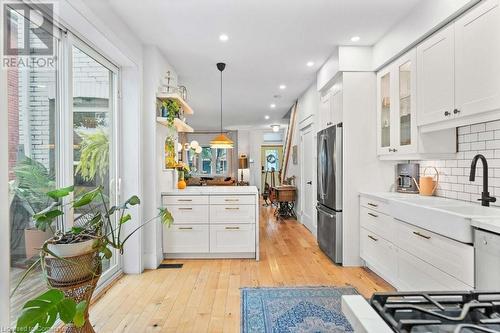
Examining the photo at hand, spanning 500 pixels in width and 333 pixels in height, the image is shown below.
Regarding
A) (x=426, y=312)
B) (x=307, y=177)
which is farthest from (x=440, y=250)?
(x=307, y=177)

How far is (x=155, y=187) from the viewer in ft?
11.8

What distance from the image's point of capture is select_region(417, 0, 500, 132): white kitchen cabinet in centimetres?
198

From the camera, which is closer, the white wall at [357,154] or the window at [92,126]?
the window at [92,126]

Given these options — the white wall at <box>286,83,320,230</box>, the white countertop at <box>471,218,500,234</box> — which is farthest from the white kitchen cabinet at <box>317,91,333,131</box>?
the white countertop at <box>471,218,500,234</box>

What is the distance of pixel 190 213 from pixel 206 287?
3.64 feet

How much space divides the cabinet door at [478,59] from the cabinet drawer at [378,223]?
46.3 inches

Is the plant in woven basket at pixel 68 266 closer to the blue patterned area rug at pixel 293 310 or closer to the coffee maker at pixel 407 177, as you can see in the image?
the blue patterned area rug at pixel 293 310

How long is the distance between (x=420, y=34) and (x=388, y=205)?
5.34 ft

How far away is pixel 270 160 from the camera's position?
38.2 ft

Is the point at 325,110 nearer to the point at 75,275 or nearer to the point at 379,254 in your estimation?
the point at 379,254

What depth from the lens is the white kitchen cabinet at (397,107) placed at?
289 cm

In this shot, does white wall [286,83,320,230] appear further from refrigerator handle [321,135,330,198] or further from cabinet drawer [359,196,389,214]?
cabinet drawer [359,196,389,214]

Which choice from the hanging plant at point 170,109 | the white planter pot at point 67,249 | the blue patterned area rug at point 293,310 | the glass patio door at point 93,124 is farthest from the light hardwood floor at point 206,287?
the hanging plant at point 170,109

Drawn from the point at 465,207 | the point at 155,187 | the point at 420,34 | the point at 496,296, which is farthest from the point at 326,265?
the point at 496,296
